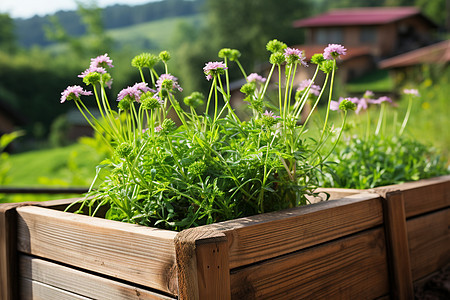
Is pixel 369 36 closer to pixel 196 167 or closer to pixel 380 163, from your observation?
pixel 380 163

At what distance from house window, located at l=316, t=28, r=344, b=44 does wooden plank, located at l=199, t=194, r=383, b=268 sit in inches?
1251

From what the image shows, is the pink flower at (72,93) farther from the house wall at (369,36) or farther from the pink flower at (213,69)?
the house wall at (369,36)

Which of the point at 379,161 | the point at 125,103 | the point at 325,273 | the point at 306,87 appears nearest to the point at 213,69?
the point at 125,103

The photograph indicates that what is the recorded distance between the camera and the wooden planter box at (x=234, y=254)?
95 cm

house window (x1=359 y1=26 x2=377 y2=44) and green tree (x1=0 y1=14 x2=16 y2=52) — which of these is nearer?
house window (x1=359 y1=26 x2=377 y2=44)

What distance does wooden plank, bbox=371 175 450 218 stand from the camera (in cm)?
157

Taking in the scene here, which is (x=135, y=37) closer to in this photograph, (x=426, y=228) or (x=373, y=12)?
(x=373, y=12)

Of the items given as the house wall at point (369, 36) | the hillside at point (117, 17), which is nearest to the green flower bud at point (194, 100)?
the house wall at point (369, 36)

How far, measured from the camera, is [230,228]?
1005mm

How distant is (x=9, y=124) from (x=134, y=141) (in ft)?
66.1

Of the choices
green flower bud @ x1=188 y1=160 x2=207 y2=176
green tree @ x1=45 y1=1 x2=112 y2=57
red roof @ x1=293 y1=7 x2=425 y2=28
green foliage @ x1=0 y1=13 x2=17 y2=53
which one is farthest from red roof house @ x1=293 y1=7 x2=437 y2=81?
green foliage @ x1=0 y1=13 x2=17 y2=53

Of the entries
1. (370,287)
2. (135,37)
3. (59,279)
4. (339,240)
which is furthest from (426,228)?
(135,37)

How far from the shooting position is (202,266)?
91 centimetres

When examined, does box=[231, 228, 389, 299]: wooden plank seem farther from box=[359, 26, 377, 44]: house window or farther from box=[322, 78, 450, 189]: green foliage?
box=[359, 26, 377, 44]: house window
